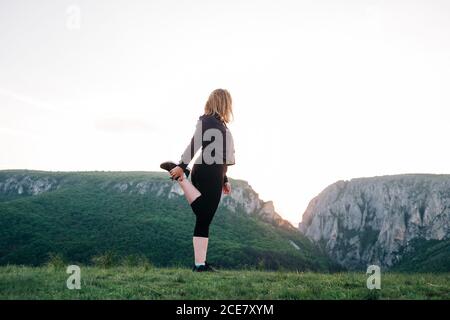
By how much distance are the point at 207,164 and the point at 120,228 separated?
4361 inches

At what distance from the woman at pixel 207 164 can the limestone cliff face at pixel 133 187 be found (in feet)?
517

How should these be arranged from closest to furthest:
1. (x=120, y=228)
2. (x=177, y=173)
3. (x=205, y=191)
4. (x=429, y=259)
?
(x=177, y=173) < (x=205, y=191) < (x=120, y=228) < (x=429, y=259)

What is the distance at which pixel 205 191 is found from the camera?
8477 millimetres

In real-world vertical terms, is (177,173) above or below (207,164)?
below

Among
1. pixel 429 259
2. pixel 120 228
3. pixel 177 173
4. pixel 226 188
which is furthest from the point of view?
pixel 429 259

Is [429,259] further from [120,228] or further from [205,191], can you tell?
[205,191]

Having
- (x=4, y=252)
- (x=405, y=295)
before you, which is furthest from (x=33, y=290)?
(x=4, y=252)

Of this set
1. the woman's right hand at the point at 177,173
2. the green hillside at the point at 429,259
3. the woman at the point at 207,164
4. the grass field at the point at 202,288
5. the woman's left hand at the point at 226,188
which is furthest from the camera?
the green hillside at the point at 429,259

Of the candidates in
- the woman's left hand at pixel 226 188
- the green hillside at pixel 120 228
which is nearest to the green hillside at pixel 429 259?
the green hillside at pixel 120 228

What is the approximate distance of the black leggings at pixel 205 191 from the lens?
27.5ft

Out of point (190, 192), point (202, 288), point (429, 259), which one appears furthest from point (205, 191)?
point (429, 259)

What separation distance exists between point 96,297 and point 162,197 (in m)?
161

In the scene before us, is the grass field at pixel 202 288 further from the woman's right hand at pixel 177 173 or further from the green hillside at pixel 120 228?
the green hillside at pixel 120 228
